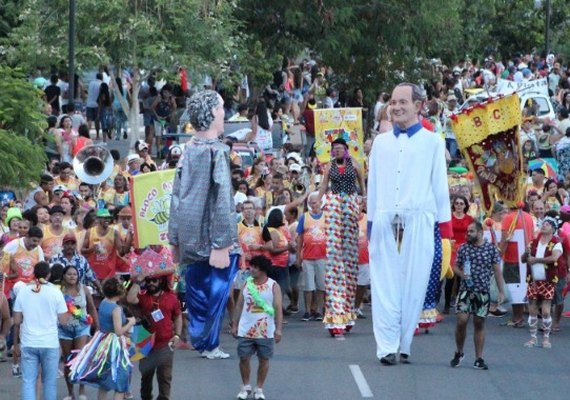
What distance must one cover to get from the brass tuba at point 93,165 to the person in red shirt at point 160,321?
7548mm

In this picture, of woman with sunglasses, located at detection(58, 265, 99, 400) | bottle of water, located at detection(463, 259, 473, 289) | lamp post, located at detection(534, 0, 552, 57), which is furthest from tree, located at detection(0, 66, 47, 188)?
lamp post, located at detection(534, 0, 552, 57)

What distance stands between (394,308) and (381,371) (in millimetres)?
1971

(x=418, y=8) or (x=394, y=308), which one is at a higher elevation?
(x=418, y=8)

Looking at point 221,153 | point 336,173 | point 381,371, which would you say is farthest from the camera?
point 336,173

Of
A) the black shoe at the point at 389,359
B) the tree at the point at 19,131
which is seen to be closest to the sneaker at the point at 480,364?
the black shoe at the point at 389,359

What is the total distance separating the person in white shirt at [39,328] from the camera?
14336 mm

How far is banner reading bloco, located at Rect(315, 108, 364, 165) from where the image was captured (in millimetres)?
20062

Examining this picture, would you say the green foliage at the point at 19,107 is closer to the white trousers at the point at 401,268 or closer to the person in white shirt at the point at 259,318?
the person in white shirt at the point at 259,318

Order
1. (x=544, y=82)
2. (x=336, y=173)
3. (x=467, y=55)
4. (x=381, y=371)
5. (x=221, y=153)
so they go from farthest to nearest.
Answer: (x=467, y=55), (x=544, y=82), (x=336, y=173), (x=381, y=371), (x=221, y=153)

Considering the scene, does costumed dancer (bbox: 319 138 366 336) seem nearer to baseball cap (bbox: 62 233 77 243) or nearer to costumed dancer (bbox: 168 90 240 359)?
baseball cap (bbox: 62 233 77 243)

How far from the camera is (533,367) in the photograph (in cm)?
1673

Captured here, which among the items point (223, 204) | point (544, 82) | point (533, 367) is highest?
point (544, 82)

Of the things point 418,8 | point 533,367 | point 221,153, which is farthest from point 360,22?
point 221,153

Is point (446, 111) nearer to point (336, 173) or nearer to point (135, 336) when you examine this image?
point (336, 173)
